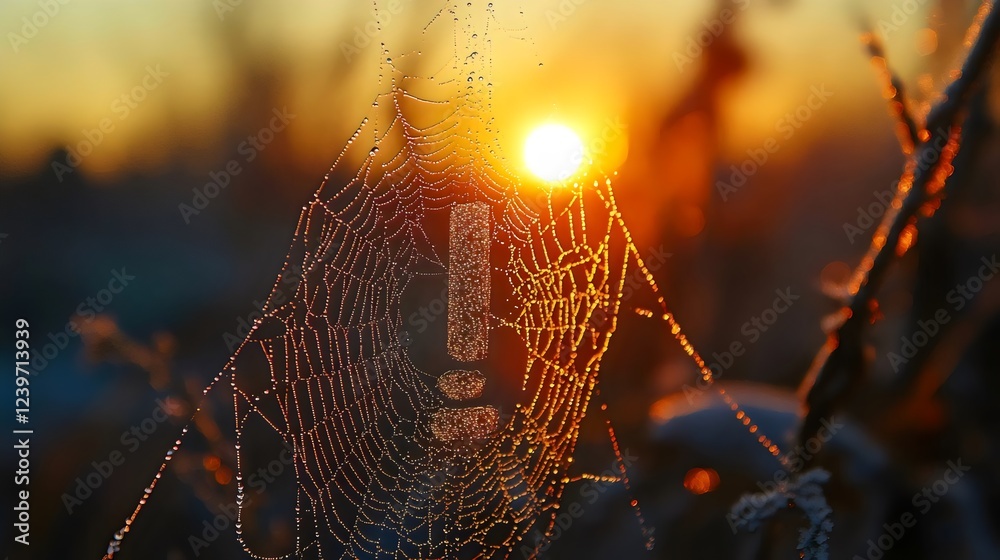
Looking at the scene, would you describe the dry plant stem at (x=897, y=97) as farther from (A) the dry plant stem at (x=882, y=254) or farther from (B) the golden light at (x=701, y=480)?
(B) the golden light at (x=701, y=480)

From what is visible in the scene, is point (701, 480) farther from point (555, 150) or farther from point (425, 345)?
point (425, 345)

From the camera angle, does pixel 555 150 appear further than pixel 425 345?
No

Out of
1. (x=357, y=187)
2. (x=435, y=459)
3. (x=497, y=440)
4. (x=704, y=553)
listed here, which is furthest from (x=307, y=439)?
(x=704, y=553)

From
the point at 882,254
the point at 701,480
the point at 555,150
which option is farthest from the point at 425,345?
the point at 882,254

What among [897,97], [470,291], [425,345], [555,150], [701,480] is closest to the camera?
[897,97]

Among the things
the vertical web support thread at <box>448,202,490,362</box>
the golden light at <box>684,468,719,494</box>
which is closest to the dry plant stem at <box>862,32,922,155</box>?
the golden light at <box>684,468,719,494</box>

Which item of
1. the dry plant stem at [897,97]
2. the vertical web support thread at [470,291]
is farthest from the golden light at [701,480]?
the vertical web support thread at [470,291]

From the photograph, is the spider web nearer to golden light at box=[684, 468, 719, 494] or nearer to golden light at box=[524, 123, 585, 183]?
golden light at box=[524, 123, 585, 183]
